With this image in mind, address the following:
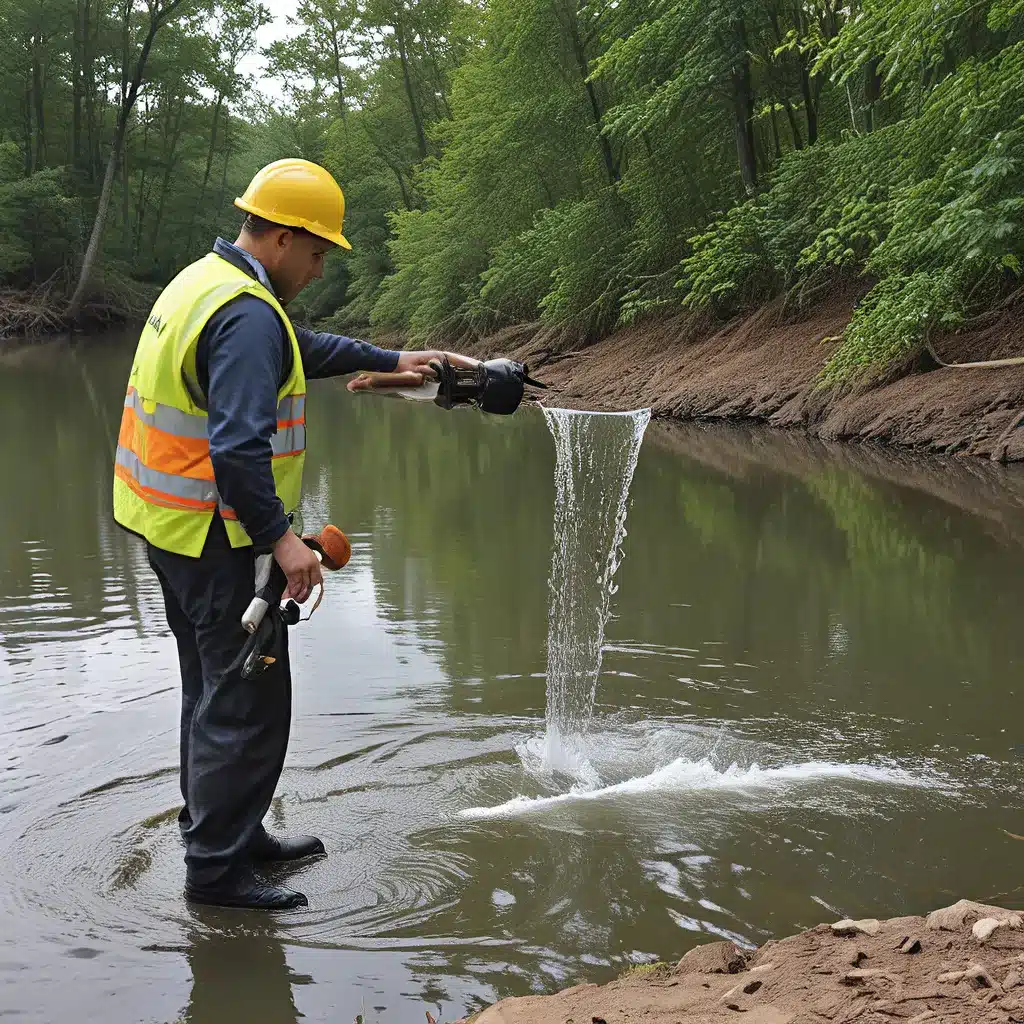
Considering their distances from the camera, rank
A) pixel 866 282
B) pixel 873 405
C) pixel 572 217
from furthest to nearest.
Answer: pixel 572 217
pixel 866 282
pixel 873 405

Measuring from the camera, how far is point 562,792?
15.0 feet

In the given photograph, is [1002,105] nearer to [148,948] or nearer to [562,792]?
[562,792]

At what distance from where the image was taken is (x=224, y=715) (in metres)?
3.56

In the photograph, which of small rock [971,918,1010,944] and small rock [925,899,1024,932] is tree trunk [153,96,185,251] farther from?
small rock [971,918,1010,944]

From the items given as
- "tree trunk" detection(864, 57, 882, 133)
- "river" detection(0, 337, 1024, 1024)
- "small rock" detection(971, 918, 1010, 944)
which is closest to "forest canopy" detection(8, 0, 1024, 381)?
"tree trunk" detection(864, 57, 882, 133)

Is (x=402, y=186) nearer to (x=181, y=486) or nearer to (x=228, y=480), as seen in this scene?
(x=181, y=486)

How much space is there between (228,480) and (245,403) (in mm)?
210

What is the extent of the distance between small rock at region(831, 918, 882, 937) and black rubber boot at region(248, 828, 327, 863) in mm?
1687

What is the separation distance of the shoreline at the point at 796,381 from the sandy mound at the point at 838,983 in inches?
270

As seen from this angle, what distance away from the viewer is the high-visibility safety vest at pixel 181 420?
338 cm

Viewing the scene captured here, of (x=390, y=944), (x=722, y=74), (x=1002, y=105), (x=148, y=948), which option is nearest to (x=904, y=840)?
(x=390, y=944)

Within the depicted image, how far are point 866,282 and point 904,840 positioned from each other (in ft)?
55.6

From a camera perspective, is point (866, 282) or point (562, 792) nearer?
point (562, 792)

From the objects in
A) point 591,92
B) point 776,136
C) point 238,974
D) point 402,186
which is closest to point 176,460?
point 238,974
